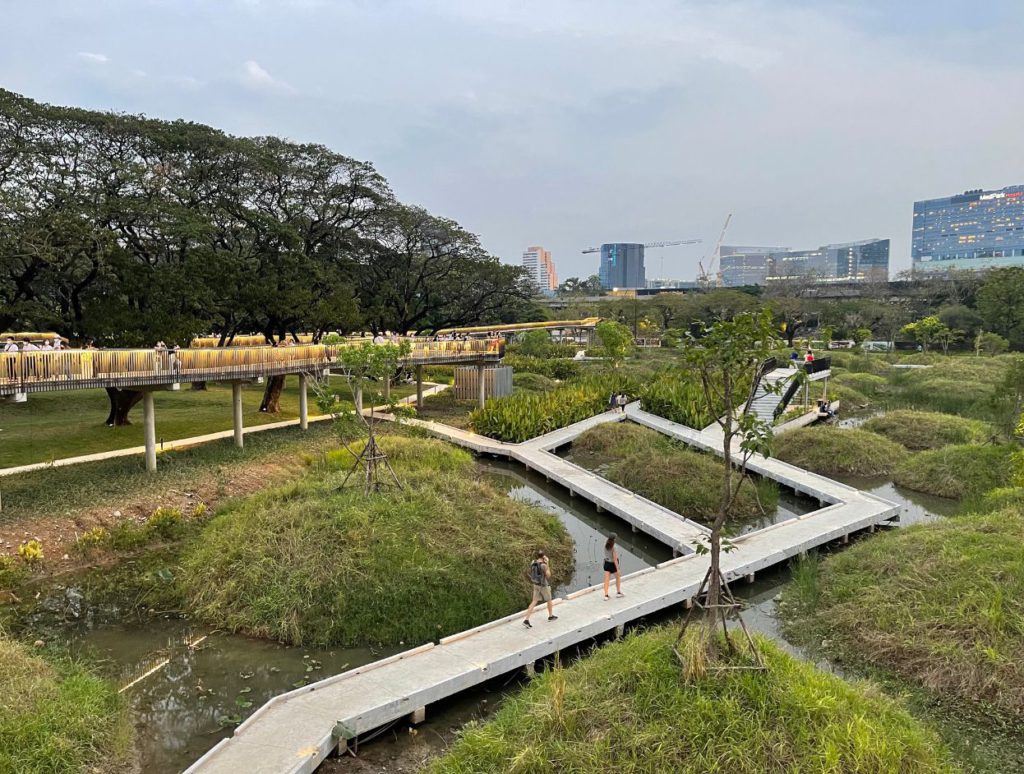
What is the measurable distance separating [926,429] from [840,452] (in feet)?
16.6

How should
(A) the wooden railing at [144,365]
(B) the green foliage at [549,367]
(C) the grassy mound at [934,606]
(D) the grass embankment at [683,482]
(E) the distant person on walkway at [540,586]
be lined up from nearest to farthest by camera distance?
(C) the grassy mound at [934,606], (E) the distant person on walkway at [540,586], (A) the wooden railing at [144,365], (D) the grass embankment at [683,482], (B) the green foliage at [549,367]

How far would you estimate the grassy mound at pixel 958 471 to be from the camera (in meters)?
19.1

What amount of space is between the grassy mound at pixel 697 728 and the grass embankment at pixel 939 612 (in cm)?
183

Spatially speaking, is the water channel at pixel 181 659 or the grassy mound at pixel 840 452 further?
the grassy mound at pixel 840 452

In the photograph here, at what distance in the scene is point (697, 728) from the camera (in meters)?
7.30

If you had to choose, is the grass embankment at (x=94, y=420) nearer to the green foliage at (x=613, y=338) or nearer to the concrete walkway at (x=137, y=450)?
the concrete walkway at (x=137, y=450)

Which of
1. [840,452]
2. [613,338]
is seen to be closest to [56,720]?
[840,452]

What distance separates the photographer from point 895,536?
45.5 feet

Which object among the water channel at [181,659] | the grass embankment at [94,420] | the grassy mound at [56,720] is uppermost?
the grass embankment at [94,420]

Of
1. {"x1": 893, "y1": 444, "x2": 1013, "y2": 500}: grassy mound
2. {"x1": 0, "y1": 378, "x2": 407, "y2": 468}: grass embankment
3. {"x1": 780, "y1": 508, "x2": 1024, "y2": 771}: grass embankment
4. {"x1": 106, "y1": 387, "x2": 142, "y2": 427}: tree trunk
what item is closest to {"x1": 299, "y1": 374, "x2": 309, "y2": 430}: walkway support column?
{"x1": 0, "y1": 378, "x2": 407, "y2": 468}: grass embankment

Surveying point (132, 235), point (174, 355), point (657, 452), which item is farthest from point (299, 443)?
point (657, 452)

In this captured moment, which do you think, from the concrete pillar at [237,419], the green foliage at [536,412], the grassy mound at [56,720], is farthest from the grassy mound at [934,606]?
the concrete pillar at [237,419]

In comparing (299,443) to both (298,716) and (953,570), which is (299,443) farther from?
(953,570)

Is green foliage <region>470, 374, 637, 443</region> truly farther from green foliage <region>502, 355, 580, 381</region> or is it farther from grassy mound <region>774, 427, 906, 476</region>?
green foliage <region>502, 355, 580, 381</region>
